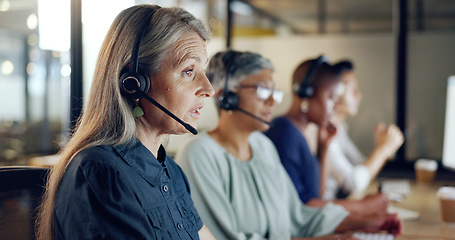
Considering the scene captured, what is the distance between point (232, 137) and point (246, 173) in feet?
0.48

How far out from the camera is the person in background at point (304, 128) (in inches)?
81.4

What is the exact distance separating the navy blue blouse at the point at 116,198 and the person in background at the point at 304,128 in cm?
118

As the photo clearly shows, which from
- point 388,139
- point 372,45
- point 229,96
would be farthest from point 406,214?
point 372,45

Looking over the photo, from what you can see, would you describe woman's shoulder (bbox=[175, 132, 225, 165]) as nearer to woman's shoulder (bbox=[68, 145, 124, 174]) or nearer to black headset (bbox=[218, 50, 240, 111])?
black headset (bbox=[218, 50, 240, 111])

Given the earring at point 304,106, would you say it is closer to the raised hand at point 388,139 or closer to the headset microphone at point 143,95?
the raised hand at point 388,139

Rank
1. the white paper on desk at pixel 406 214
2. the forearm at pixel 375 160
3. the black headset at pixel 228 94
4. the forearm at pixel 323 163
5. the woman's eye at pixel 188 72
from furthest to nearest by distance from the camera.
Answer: the forearm at pixel 375 160 → the forearm at pixel 323 163 → the white paper on desk at pixel 406 214 → the black headset at pixel 228 94 → the woman's eye at pixel 188 72

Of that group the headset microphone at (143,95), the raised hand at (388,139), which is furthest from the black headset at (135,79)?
the raised hand at (388,139)

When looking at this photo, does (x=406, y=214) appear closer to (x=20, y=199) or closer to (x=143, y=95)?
(x=143, y=95)

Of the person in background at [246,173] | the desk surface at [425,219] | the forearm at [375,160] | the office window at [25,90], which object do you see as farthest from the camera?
the office window at [25,90]

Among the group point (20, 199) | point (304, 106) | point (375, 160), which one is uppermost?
point (304, 106)

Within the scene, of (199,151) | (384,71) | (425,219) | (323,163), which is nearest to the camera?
(199,151)

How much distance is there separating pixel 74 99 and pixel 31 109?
389 centimetres

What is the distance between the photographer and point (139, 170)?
0.93m

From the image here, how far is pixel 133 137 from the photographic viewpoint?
37.8 inches
